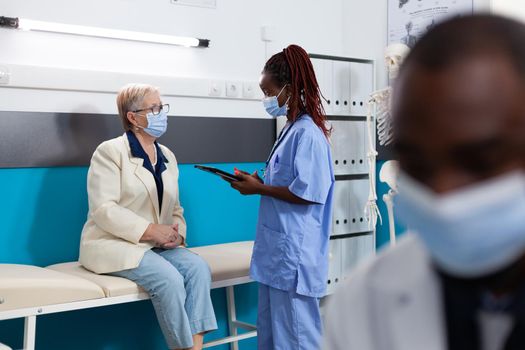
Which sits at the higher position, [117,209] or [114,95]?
[114,95]

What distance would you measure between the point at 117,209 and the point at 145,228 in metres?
0.13

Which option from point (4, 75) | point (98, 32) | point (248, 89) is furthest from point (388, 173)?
point (4, 75)

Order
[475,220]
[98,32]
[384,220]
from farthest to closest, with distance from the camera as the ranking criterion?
[384,220]
[98,32]
[475,220]

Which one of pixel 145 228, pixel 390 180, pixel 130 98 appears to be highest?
pixel 130 98

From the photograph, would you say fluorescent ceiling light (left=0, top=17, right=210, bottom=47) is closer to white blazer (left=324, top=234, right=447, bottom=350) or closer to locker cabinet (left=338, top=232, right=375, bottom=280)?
locker cabinet (left=338, top=232, right=375, bottom=280)

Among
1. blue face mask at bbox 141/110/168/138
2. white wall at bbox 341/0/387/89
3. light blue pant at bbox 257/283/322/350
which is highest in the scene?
white wall at bbox 341/0/387/89

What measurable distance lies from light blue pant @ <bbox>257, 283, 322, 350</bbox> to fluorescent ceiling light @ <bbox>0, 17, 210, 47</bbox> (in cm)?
131

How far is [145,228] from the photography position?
270 centimetres

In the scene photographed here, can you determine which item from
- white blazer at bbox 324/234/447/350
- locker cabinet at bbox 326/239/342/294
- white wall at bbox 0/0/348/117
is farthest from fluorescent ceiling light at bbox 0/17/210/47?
white blazer at bbox 324/234/447/350

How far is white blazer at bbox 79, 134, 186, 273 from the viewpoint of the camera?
2672mm

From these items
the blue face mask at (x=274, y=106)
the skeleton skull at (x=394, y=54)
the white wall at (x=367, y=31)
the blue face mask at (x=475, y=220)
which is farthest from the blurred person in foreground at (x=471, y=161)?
the white wall at (x=367, y=31)

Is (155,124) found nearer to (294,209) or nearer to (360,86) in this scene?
(294,209)

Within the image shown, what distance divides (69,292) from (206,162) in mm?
1123

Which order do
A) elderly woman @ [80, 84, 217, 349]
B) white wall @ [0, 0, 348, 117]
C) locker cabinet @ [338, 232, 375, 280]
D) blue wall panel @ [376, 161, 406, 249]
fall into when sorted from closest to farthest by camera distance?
elderly woman @ [80, 84, 217, 349], white wall @ [0, 0, 348, 117], locker cabinet @ [338, 232, 375, 280], blue wall panel @ [376, 161, 406, 249]
